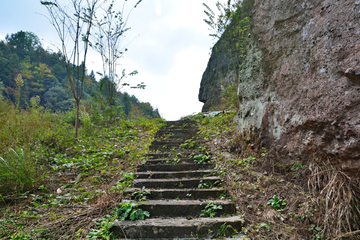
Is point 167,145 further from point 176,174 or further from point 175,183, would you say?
point 175,183

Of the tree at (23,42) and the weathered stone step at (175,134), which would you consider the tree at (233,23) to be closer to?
the weathered stone step at (175,134)

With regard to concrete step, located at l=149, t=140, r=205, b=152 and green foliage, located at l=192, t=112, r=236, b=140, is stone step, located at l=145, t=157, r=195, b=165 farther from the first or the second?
green foliage, located at l=192, t=112, r=236, b=140

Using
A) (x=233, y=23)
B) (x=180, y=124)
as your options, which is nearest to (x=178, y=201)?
(x=180, y=124)

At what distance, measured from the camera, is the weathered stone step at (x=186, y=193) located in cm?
258

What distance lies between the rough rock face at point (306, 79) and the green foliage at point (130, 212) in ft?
7.10

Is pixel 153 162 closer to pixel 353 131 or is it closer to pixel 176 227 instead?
pixel 176 227

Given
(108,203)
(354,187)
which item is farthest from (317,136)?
(108,203)

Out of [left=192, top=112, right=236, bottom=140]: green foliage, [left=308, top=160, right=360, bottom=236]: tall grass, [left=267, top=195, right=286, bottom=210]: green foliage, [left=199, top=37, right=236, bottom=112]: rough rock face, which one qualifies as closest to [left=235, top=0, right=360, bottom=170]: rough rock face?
[left=308, top=160, right=360, bottom=236]: tall grass

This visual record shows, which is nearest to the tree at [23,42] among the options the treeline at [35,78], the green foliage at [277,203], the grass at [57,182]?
the treeline at [35,78]

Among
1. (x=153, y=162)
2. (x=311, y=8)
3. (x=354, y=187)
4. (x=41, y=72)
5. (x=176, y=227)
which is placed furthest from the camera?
(x=41, y=72)

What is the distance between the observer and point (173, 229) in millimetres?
2037

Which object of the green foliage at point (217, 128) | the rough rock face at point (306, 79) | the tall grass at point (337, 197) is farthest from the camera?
the green foliage at point (217, 128)

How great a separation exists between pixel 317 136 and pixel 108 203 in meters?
2.89

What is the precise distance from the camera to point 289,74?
8.75ft
